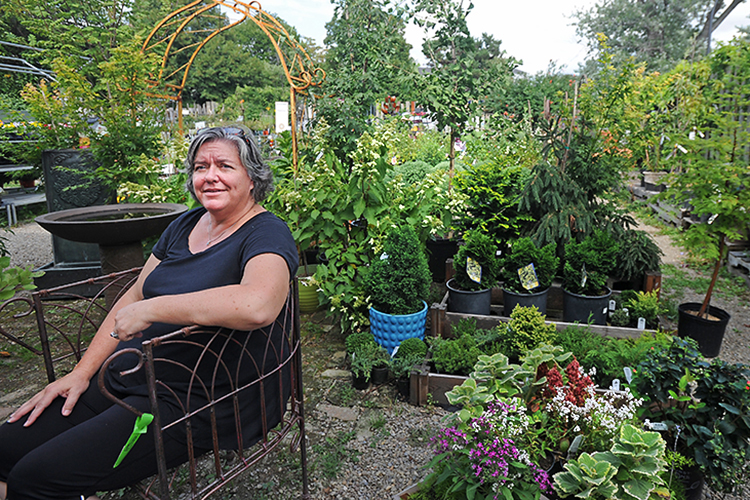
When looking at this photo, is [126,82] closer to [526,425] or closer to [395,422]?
[395,422]

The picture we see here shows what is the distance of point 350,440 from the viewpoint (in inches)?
93.4

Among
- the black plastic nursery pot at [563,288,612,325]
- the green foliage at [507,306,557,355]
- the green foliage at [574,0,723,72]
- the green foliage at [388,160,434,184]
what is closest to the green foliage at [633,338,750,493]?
the green foliage at [507,306,557,355]

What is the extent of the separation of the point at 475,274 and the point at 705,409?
1608 mm

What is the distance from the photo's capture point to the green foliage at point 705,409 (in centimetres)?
160

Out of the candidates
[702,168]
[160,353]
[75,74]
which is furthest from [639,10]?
[160,353]

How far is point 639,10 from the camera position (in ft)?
70.3

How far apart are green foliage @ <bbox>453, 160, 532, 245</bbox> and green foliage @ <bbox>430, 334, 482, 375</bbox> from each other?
117cm

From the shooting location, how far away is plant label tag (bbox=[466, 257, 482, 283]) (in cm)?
314

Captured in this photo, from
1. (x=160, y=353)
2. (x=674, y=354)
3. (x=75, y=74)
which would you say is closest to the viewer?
(x=160, y=353)

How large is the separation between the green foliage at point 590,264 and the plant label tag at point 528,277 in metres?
0.28

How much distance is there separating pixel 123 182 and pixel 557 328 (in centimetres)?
380

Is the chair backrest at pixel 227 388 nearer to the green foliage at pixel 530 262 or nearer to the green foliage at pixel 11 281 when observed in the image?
the green foliage at pixel 11 281

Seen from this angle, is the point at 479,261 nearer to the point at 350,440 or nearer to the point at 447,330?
the point at 447,330

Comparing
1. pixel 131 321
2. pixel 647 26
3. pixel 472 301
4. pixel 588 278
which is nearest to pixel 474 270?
pixel 472 301
